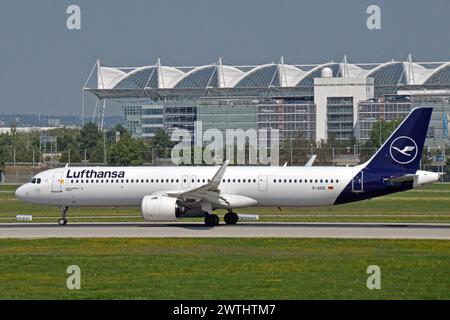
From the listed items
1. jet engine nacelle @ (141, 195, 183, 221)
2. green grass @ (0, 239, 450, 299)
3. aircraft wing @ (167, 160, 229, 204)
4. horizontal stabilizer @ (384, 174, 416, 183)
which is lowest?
green grass @ (0, 239, 450, 299)

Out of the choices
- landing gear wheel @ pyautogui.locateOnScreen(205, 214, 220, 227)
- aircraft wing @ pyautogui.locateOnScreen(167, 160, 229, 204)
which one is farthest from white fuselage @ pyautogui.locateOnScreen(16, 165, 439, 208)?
landing gear wheel @ pyautogui.locateOnScreen(205, 214, 220, 227)

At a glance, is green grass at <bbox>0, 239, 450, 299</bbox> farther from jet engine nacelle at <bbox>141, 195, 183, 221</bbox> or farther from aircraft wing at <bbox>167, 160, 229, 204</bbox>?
aircraft wing at <bbox>167, 160, 229, 204</bbox>

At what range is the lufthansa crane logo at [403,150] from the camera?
5138 centimetres

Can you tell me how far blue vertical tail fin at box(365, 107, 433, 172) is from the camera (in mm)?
51375

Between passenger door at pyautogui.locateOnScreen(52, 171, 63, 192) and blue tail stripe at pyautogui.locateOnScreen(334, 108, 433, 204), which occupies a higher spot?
blue tail stripe at pyautogui.locateOnScreen(334, 108, 433, 204)

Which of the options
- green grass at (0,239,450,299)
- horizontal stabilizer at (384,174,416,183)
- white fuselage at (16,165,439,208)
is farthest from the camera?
white fuselage at (16,165,439,208)

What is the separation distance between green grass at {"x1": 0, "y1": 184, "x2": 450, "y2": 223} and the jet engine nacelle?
9347 mm

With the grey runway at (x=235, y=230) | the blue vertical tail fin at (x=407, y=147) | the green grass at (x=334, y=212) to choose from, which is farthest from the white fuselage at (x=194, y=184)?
the green grass at (x=334, y=212)

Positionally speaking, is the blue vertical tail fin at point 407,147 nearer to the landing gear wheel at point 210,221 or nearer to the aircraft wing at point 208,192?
the aircraft wing at point 208,192

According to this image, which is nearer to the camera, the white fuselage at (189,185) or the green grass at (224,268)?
the green grass at (224,268)

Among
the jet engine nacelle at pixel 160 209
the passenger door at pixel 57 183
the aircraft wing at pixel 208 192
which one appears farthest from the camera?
the passenger door at pixel 57 183

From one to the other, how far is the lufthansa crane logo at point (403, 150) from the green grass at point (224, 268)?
1074cm

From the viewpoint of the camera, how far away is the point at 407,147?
51.4m

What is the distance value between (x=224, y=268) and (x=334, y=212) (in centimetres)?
3458
